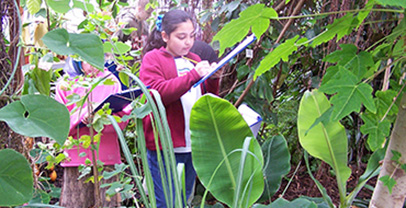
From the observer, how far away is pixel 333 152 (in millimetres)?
1007

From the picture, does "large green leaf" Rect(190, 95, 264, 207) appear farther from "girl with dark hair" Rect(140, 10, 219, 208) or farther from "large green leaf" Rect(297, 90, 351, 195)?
"girl with dark hair" Rect(140, 10, 219, 208)

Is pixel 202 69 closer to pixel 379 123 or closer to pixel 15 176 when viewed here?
pixel 379 123

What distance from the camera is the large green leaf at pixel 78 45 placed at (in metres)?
0.54

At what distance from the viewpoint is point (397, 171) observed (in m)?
0.81

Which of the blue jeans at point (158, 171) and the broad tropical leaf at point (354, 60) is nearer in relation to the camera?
the broad tropical leaf at point (354, 60)

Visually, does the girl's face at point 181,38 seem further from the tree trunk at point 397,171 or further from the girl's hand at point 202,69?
the tree trunk at point 397,171

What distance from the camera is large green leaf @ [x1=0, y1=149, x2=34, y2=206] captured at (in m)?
0.51

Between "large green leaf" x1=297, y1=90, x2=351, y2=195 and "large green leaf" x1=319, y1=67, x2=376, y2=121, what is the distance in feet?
1.11

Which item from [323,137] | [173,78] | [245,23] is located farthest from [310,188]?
[245,23]

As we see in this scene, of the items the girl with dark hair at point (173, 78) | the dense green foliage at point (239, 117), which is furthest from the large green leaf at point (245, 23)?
the girl with dark hair at point (173, 78)

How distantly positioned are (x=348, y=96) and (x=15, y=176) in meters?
0.55

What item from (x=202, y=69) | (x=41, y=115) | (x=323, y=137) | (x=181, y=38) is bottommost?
(x=323, y=137)

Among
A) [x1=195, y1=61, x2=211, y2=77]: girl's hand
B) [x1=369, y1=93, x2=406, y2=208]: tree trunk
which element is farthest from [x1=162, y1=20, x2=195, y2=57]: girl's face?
[x1=369, y1=93, x2=406, y2=208]: tree trunk

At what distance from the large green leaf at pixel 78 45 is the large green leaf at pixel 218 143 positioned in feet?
1.19
